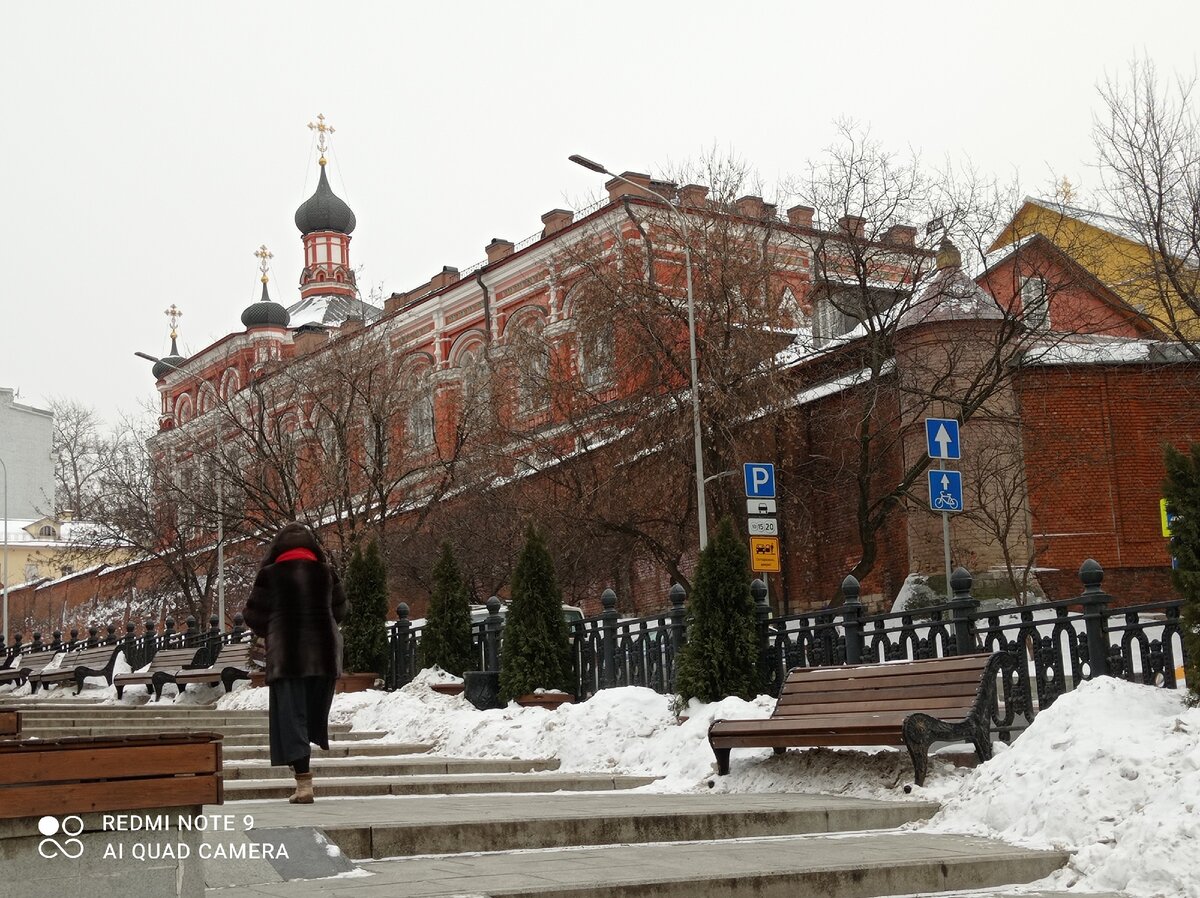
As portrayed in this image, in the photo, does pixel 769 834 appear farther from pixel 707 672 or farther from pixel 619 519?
pixel 619 519

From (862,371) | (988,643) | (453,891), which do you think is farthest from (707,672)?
(862,371)

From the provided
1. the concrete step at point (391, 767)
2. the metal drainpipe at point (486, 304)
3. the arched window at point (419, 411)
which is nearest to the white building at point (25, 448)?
the metal drainpipe at point (486, 304)

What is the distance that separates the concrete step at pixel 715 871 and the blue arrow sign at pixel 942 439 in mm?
9743

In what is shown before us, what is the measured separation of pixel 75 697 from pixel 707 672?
15.5 m

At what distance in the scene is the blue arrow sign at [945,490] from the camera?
16.2 meters

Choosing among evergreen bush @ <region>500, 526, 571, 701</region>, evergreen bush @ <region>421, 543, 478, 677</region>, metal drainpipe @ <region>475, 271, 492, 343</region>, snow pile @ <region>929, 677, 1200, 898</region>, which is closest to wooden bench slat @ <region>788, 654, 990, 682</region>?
snow pile @ <region>929, 677, 1200, 898</region>

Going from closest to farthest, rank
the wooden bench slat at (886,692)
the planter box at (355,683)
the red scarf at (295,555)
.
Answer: the red scarf at (295,555) → the wooden bench slat at (886,692) → the planter box at (355,683)

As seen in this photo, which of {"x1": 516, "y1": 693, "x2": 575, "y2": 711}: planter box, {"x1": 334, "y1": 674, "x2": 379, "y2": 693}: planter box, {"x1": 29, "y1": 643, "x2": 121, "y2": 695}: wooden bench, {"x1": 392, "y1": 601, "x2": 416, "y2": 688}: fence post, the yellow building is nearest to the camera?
{"x1": 516, "y1": 693, "x2": 575, "y2": 711}: planter box

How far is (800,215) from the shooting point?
1240 inches

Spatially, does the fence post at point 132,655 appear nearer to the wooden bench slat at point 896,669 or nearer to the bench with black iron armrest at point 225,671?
the bench with black iron armrest at point 225,671

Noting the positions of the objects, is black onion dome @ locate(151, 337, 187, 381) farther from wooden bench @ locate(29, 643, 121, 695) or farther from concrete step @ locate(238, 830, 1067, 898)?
concrete step @ locate(238, 830, 1067, 898)

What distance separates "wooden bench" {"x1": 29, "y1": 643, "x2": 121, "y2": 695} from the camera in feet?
79.9

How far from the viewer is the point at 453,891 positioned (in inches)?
235

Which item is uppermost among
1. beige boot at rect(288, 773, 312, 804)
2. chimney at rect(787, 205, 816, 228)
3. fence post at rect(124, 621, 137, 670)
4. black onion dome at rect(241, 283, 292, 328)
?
black onion dome at rect(241, 283, 292, 328)
